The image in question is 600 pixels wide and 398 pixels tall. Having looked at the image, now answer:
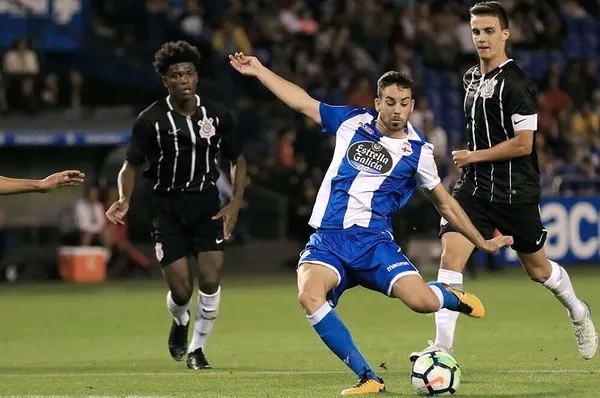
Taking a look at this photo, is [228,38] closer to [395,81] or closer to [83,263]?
[83,263]

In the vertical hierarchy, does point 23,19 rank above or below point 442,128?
above

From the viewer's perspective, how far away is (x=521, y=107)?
9.74 metres

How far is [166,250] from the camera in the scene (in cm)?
1109

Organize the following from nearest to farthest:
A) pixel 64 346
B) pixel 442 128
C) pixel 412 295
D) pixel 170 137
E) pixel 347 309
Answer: pixel 412 295 → pixel 170 137 → pixel 64 346 → pixel 347 309 → pixel 442 128

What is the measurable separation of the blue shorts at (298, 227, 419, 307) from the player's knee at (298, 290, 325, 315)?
0.89 ft

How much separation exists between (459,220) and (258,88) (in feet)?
57.0

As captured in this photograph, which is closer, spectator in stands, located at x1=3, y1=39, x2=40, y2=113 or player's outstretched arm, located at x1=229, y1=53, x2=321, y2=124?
player's outstretched arm, located at x1=229, y1=53, x2=321, y2=124

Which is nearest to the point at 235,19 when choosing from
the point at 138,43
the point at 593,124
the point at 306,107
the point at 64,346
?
the point at 138,43

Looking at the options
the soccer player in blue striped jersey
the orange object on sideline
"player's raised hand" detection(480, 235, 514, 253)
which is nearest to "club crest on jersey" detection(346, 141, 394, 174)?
the soccer player in blue striped jersey

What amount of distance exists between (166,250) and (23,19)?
14409 mm

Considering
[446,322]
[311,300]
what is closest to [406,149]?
[311,300]

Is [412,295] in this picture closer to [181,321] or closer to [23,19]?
[181,321]

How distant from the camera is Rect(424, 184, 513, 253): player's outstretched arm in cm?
902

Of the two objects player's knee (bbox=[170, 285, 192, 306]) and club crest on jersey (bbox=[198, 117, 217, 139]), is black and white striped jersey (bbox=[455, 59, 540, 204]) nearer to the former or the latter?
club crest on jersey (bbox=[198, 117, 217, 139])
